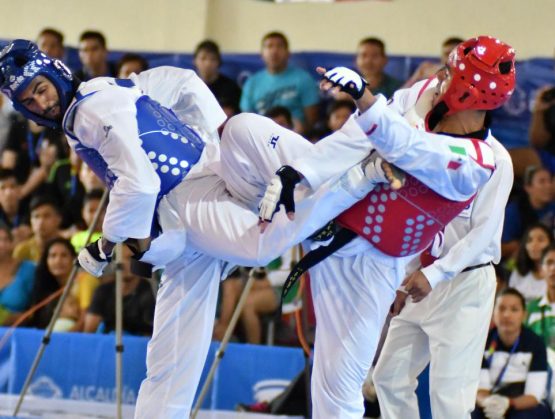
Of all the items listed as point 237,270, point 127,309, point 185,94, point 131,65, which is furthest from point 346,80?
point 131,65

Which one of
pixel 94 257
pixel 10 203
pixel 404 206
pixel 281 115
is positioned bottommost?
pixel 10 203

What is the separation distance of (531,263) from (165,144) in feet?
11.2

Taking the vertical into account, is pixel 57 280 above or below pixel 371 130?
below

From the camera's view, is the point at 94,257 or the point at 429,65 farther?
the point at 429,65

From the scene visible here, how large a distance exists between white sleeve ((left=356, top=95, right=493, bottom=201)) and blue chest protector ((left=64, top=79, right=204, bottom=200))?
91 cm

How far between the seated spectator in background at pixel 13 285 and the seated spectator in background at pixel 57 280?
3.4 inches

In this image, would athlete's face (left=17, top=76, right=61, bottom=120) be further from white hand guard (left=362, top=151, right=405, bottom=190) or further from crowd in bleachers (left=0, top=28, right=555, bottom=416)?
crowd in bleachers (left=0, top=28, right=555, bottom=416)

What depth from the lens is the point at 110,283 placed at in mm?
7730

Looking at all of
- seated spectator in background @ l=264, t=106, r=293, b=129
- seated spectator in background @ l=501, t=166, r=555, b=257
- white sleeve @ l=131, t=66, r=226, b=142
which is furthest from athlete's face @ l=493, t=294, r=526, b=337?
white sleeve @ l=131, t=66, r=226, b=142

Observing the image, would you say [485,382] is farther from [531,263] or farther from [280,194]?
[280,194]

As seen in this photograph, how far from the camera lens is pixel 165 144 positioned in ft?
15.6

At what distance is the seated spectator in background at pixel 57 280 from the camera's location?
309 inches

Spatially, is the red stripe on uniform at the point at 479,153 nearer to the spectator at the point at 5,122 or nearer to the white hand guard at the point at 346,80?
the white hand guard at the point at 346,80

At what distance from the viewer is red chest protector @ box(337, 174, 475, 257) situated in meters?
4.46
